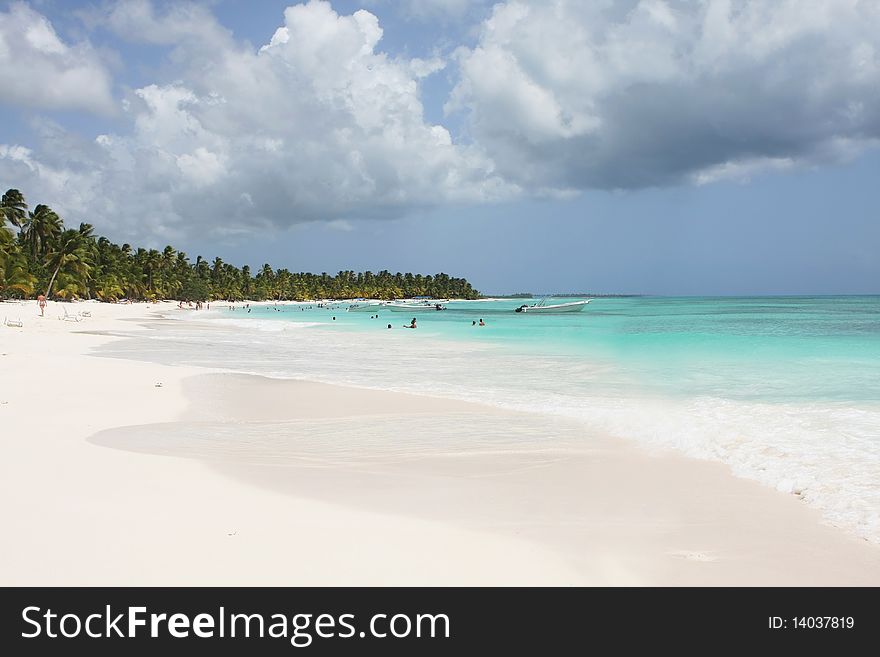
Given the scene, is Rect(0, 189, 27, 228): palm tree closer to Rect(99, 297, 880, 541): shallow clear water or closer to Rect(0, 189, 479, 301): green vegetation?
Rect(0, 189, 479, 301): green vegetation

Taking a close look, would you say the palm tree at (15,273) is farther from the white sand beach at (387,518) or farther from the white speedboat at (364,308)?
the white sand beach at (387,518)

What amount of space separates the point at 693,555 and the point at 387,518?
105 inches

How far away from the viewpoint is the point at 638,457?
28.0 feet

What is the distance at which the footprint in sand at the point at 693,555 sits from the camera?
189 inches

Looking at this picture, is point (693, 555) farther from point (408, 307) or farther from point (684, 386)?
point (408, 307)

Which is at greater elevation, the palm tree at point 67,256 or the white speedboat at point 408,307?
the palm tree at point 67,256

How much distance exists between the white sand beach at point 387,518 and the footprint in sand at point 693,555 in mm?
19

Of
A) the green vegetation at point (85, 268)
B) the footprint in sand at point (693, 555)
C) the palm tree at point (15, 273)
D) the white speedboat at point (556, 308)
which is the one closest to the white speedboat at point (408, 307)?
the white speedboat at point (556, 308)

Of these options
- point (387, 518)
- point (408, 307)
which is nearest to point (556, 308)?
point (408, 307)

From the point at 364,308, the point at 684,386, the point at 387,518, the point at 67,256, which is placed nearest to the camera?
the point at 387,518

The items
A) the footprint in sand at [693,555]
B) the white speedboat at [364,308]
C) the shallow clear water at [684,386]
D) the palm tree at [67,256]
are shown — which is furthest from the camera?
the white speedboat at [364,308]

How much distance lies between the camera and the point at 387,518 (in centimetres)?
557

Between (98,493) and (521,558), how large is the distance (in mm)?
4309

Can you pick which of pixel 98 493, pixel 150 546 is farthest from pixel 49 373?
pixel 150 546
